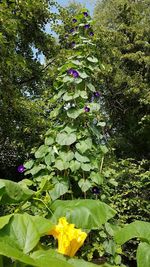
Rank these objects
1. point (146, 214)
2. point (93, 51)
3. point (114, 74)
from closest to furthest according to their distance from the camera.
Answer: point (93, 51) < point (146, 214) < point (114, 74)

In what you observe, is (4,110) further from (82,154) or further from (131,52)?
(131,52)

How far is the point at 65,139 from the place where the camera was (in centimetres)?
174

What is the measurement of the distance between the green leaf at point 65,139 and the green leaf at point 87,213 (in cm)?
92

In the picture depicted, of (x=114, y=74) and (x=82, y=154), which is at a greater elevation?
(x=114, y=74)

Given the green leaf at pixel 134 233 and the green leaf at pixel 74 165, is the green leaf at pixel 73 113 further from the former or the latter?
the green leaf at pixel 134 233

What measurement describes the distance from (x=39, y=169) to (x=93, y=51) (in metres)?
0.70

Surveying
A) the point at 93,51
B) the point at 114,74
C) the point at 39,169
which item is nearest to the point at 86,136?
the point at 39,169

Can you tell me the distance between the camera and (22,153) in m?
6.38

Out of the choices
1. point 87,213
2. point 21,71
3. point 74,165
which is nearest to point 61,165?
point 74,165

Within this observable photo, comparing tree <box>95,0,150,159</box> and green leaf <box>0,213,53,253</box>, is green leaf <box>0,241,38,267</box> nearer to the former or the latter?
green leaf <box>0,213,53,253</box>

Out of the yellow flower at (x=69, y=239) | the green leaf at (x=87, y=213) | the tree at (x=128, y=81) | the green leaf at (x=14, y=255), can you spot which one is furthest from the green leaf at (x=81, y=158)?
the tree at (x=128, y=81)

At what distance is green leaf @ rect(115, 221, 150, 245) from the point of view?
66cm

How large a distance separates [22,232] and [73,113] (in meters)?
1.35

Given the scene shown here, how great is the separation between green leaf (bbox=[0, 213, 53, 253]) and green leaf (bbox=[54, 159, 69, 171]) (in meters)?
1.18
